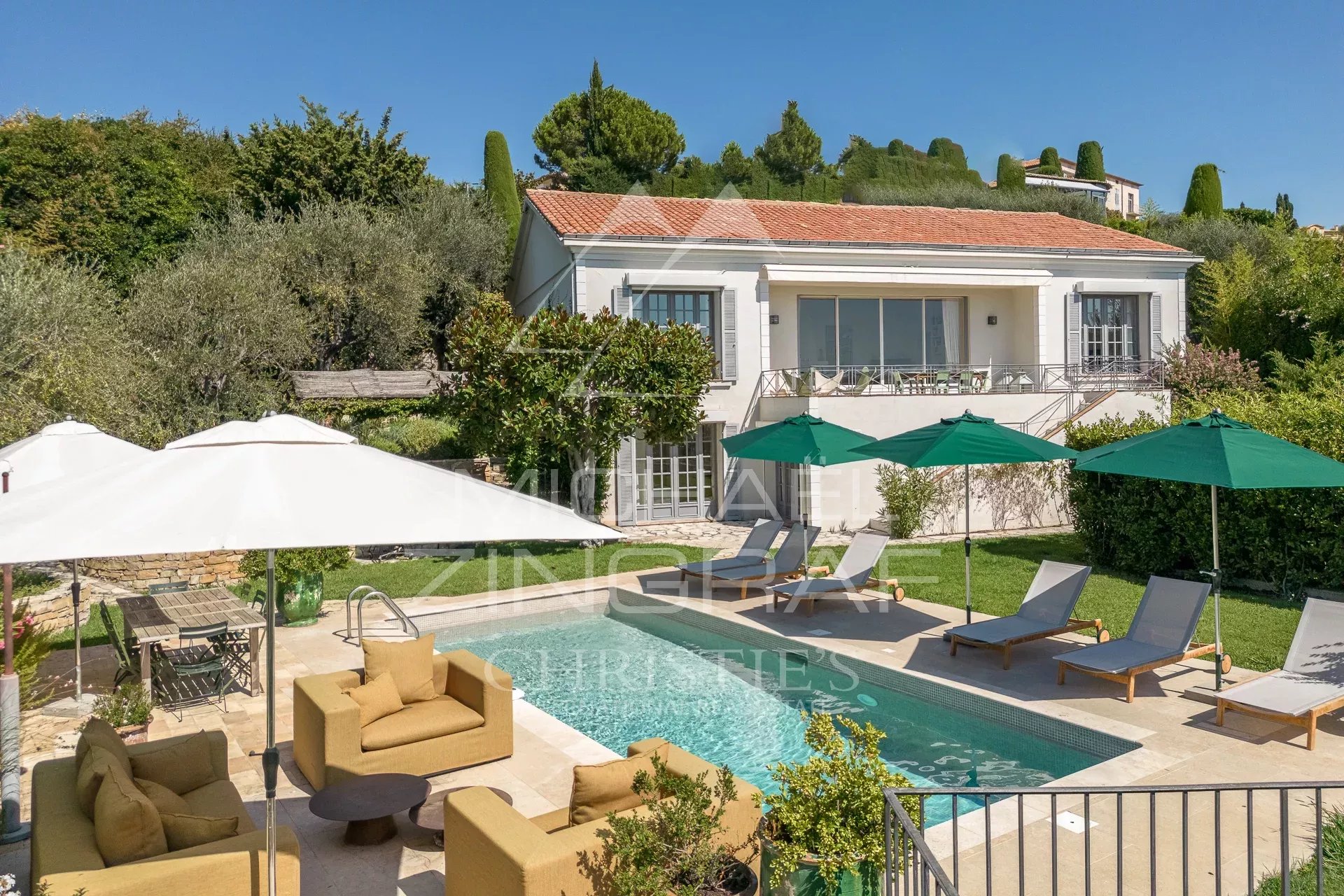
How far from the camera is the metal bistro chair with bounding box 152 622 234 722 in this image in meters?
8.35

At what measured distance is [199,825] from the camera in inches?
173

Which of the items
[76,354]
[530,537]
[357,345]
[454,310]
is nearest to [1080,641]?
[530,537]

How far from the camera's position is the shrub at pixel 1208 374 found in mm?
22531

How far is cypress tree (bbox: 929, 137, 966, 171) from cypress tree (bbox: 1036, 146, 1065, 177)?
1178 centimetres

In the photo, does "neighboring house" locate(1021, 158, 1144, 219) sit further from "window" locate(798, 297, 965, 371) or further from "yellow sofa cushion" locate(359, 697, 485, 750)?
"yellow sofa cushion" locate(359, 697, 485, 750)

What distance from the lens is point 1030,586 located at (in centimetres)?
1145

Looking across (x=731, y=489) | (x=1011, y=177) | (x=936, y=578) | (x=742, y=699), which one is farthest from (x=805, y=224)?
(x=1011, y=177)

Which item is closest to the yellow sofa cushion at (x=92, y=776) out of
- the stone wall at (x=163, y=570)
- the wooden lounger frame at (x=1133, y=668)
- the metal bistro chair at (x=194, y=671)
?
the metal bistro chair at (x=194, y=671)

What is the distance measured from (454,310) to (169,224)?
1073cm

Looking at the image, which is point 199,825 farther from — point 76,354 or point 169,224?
point 169,224

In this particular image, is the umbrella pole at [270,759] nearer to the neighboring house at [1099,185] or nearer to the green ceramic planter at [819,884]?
the green ceramic planter at [819,884]

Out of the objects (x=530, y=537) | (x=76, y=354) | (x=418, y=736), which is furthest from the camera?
(x=76, y=354)

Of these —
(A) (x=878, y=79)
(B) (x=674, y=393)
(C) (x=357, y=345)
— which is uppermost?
(A) (x=878, y=79)

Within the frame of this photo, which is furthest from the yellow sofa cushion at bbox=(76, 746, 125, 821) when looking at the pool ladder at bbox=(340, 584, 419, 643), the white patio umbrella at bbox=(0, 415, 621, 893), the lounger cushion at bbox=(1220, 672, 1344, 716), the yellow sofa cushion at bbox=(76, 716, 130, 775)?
the lounger cushion at bbox=(1220, 672, 1344, 716)
